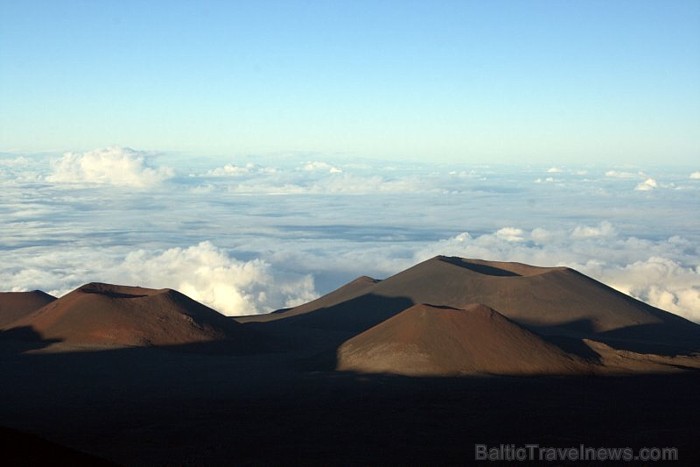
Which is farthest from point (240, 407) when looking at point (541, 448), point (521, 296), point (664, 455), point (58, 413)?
point (521, 296)

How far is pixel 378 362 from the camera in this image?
5097 centimetres

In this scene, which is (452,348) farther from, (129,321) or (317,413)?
(129,321)

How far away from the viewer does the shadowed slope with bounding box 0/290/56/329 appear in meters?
79.9

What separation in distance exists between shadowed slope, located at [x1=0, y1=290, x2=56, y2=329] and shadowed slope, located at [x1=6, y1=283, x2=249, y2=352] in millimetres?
13074

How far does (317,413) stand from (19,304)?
54904mm

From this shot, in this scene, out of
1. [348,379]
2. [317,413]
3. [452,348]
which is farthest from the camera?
[452,348]

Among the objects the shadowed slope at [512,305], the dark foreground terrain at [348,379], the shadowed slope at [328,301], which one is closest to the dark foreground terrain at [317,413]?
the dark foreground terrain at [348,379]

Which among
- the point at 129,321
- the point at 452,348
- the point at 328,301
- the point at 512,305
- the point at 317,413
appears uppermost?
the point at 317,413

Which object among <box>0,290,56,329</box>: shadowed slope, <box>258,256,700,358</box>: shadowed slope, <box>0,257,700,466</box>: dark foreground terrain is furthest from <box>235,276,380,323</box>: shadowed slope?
<box>0,290,56,329</box>: shadowed slope

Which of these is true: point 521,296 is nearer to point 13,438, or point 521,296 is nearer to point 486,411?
point 486,411

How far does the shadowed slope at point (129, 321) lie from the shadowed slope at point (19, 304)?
42.9 feet

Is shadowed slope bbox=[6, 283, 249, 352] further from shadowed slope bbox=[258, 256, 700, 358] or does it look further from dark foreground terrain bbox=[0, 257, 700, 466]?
shadowed slope bbox=[258, 256, 700, 358]

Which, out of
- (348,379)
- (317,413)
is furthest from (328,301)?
(317,413)

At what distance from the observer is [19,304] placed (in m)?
82.6
